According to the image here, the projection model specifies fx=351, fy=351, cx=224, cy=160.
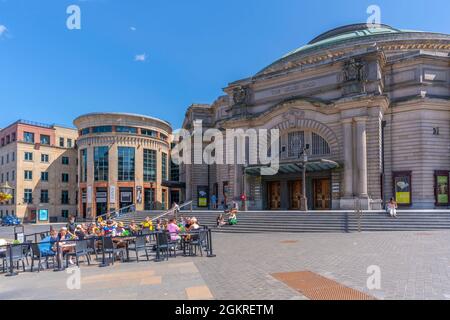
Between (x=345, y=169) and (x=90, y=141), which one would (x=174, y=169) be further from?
(x=345, y=169)

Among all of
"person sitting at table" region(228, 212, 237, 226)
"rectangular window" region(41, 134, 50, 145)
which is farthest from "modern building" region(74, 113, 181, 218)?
"person sitting at table" region(228, 212, 237, 226)

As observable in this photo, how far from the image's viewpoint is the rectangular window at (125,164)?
56.6 m

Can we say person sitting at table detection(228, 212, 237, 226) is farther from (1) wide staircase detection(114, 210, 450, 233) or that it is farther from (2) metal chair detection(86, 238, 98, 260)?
(2) metal chair detection(86, 238, 98, 260)

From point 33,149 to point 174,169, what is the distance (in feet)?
83.9

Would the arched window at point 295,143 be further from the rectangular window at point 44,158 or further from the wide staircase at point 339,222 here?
the rectangular window at point 44,158

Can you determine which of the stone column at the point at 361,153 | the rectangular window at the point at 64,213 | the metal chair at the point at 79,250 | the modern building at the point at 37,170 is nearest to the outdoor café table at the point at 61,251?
the metal chair at the point at 79,250

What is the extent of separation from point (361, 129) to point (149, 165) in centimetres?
3945

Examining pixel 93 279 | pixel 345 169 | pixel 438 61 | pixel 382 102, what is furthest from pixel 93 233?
pixel 438 61

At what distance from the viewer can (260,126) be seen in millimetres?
35625

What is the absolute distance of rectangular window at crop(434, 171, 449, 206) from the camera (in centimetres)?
2855

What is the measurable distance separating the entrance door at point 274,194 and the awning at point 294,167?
175cm

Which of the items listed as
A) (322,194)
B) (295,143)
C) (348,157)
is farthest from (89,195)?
(348,157)

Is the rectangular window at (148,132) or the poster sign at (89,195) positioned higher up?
the rectangular window at (148,132)

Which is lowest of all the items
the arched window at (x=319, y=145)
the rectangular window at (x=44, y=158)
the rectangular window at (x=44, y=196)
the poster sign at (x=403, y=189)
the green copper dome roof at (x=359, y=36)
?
→ the rectangular window at (x=44, y=196)
